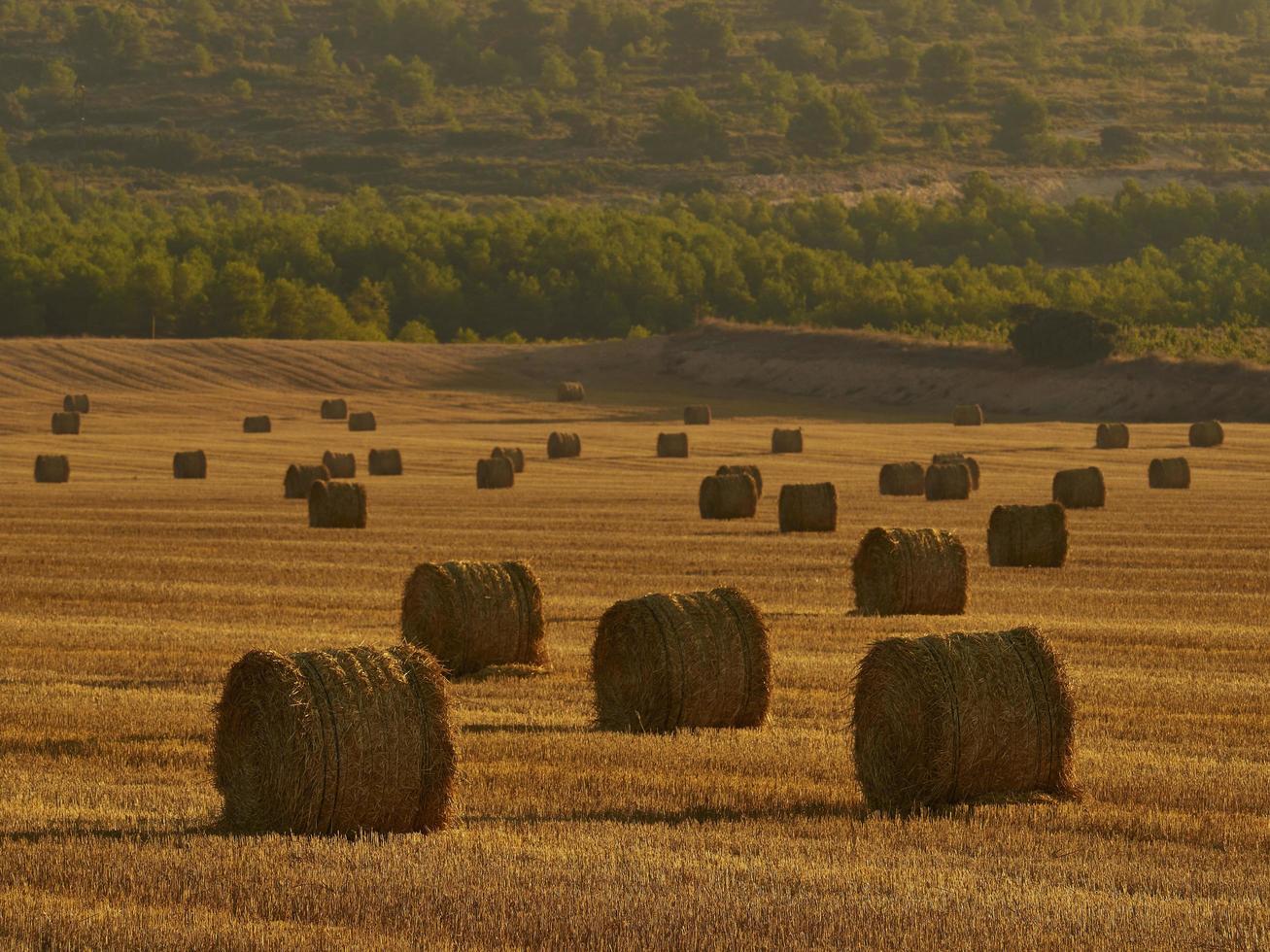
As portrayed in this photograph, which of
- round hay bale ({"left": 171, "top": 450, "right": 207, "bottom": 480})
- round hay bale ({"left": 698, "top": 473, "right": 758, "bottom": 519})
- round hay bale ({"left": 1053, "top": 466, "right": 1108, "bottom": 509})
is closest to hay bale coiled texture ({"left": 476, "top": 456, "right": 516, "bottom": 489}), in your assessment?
round hay bale ({"left": 171, "top": 450, "right": 207, "bottom": 480})

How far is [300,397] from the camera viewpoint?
78.7 metres

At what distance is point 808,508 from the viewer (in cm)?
3219

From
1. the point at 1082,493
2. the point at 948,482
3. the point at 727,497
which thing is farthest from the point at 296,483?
the point at 1082,493

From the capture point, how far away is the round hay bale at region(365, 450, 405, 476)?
4825 centimetres

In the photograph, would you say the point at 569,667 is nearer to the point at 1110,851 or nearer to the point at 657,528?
the point at 1110,851

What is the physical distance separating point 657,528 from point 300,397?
→ 47.3 metres

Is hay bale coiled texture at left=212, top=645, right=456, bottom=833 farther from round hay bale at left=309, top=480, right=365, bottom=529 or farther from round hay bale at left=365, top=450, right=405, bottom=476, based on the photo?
round hay bale at left=365, top=450, right=405, bottom=476

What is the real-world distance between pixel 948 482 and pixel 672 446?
53.3 feet

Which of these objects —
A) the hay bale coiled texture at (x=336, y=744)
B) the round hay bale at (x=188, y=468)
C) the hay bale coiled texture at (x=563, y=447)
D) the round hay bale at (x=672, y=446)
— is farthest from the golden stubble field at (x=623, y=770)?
the round hay bale at (x=672, y=446)

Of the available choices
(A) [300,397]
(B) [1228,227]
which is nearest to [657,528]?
(A) [300,397]

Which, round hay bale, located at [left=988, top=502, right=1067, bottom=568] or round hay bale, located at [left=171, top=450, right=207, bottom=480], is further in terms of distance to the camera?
round hay bale, located at [left=171, top=450, right=207, bottom=480]

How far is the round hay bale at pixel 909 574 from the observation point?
21453 mm

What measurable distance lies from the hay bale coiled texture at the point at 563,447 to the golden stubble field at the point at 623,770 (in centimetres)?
2041

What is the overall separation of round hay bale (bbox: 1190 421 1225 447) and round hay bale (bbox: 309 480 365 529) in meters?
31.1
